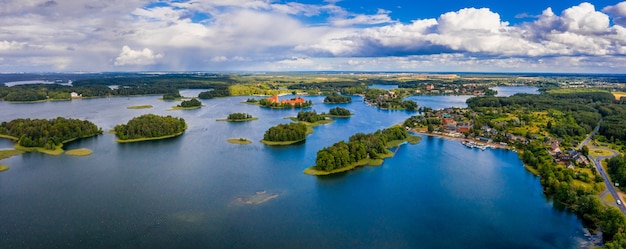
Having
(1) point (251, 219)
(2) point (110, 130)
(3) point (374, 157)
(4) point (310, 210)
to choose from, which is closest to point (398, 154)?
(3) point (374, 157)

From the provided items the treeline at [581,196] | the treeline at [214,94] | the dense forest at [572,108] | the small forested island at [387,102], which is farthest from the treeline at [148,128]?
the treeline at [214,94]

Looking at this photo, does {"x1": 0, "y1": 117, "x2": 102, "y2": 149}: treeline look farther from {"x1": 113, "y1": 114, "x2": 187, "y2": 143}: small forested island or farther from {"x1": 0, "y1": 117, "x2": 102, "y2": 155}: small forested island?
{"x1": 113, "y1": 114, "x2": 187, "y2": 143}: small forested island

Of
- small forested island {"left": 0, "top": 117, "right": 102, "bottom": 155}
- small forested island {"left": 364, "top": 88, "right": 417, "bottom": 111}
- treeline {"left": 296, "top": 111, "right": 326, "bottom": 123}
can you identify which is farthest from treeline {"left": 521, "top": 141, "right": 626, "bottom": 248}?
small forested island {"left": 0, "top": 117, "right": 102, "bottom": 155}

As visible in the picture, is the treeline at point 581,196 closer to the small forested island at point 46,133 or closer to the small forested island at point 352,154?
the small forested island at point 352,154

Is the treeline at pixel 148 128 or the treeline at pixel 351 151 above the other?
the treeline at pixel 148 128

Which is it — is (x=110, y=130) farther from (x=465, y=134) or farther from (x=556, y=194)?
(x=556, y=194)

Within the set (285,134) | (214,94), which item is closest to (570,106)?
(285,134)

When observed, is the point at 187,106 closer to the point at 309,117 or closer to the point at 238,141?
the point at 309,117
